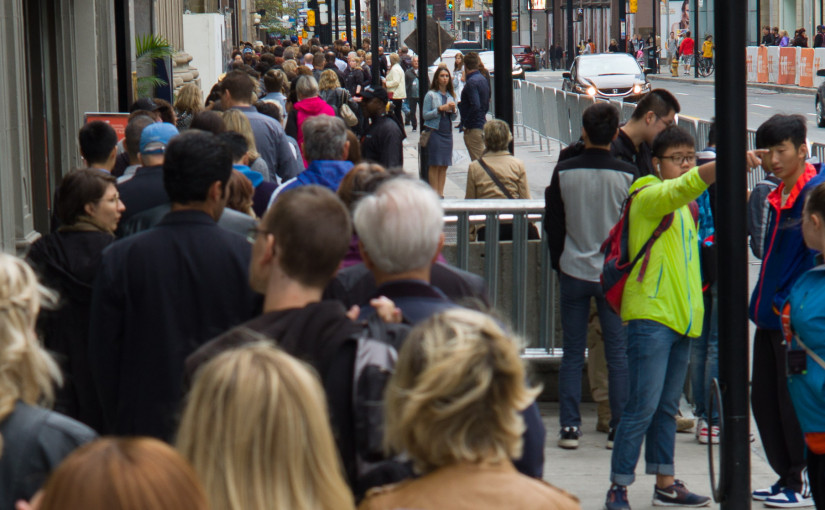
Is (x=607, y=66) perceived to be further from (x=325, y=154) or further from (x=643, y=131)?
(x=325, y=154)

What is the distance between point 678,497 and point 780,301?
1.13 metres

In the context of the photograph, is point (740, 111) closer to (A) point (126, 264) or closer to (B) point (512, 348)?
(A) point (126, 264)

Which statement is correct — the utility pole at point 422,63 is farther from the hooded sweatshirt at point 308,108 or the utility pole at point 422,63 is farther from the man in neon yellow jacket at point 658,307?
the man in neon yellow jacket at point 658,307

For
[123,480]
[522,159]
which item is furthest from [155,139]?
[522,159]

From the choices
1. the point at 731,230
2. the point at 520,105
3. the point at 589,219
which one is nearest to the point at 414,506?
the point at 731,230

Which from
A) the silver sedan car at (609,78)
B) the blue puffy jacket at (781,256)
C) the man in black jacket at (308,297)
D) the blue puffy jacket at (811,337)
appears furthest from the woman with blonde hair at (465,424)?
the silver sedan car at (609,78)

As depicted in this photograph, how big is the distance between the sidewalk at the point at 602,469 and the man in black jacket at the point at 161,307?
273 cm

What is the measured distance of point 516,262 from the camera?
8.17 m

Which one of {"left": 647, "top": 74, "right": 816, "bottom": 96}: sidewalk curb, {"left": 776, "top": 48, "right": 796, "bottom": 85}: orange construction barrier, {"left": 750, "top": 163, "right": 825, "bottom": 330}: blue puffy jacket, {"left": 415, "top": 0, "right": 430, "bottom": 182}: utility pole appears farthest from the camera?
{"left": 776, "top": 48, "right": 796, "bottom": 85}: orange construction barrier

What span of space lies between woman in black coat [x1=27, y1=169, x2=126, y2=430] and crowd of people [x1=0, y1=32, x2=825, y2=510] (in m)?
0.01

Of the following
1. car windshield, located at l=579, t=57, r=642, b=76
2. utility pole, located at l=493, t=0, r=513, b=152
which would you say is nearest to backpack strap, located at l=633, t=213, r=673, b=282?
utility pole, located at l=493, t=0, r=513, b=152

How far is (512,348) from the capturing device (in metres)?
2.62

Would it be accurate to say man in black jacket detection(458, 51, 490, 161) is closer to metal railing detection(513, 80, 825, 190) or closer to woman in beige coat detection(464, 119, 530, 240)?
metal railing detection(513, 80, 825, 190)

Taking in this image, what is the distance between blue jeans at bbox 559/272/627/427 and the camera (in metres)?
6.96
